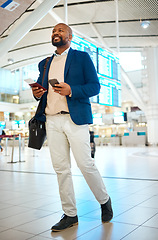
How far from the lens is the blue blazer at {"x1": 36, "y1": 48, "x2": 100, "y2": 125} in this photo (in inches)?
91.9

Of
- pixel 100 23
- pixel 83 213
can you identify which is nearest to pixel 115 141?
pixel 100 23

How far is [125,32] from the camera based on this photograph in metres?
14.2

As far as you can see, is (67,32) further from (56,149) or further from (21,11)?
(21,11)

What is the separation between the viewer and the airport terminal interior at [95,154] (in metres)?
2.36

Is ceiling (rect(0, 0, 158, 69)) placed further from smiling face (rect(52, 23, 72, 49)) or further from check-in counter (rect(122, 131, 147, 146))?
check-in counter (rect(122, 131, 147, 146))

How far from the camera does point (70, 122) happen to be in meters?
2.37

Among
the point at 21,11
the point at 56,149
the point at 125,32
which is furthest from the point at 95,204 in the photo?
the point at 125,32

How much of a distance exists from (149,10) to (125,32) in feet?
9.15

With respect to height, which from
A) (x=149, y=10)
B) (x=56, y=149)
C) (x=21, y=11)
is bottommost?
(x=56, y=149)

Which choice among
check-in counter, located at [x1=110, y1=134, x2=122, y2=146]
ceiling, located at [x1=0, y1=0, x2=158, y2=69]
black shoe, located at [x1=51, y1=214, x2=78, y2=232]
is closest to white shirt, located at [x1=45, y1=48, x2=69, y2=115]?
black shoe, located at [x1=51, y1=214, x2=78, y2=232]

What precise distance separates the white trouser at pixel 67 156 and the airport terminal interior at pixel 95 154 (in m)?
0.28

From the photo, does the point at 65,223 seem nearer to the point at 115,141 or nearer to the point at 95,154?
the point at 95,154

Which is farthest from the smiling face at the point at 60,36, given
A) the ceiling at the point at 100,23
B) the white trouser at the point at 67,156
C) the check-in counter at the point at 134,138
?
the check-in counter at the point at 134,138

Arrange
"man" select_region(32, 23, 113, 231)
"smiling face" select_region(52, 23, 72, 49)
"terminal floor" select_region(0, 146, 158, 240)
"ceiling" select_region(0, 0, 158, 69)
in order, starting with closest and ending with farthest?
"terminal floor" select_region(0, 146, 158, 240)
"man" select_region(32, 23, 113, 231)
"smiling face" select_region(52, 23, 72, 49)
"ceiling" select_region(0, 0, 158, 69)
